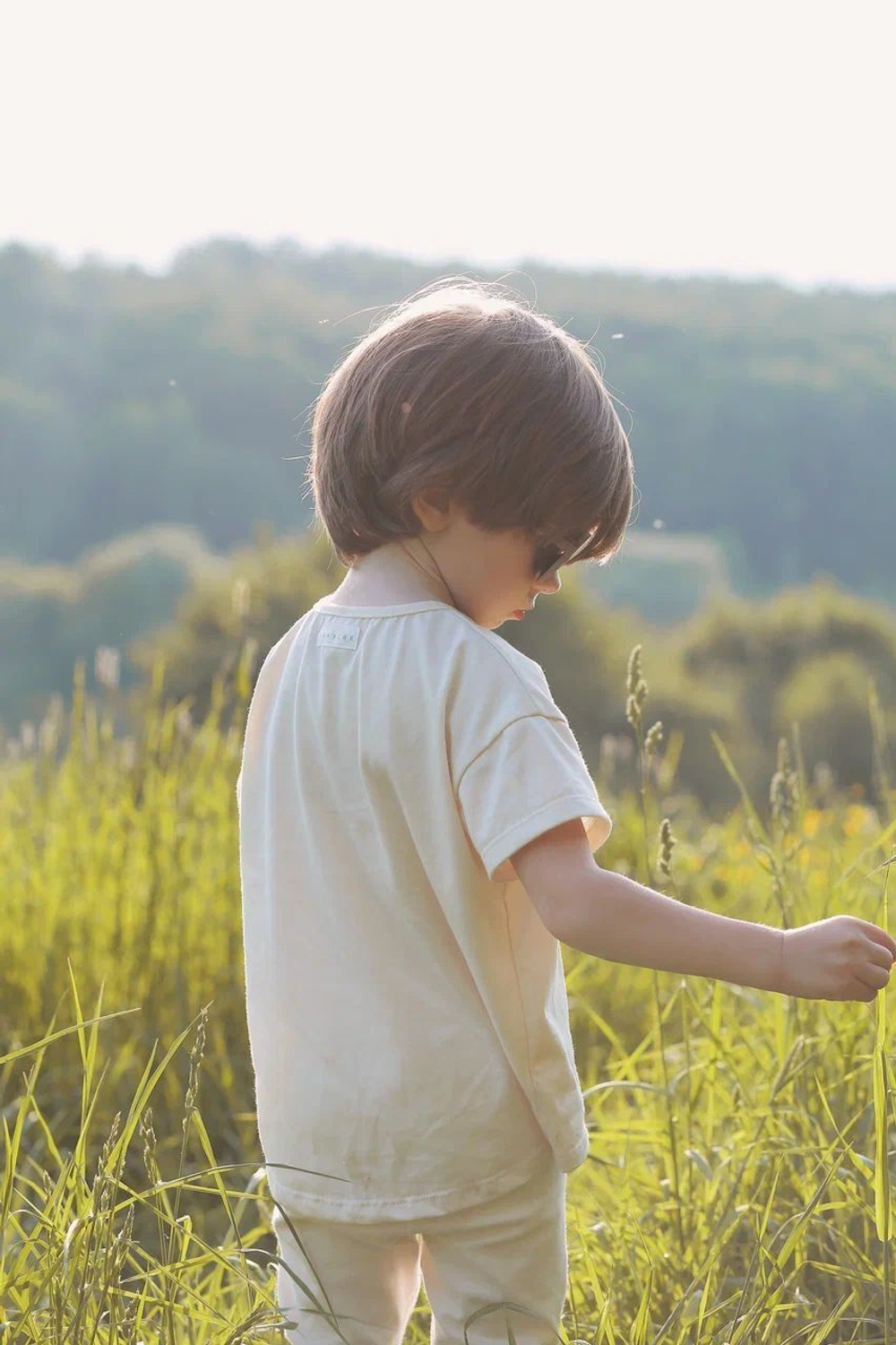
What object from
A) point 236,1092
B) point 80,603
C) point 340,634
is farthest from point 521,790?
point 80,603

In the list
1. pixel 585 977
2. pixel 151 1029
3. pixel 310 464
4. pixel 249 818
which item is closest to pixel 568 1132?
pixel 249 818

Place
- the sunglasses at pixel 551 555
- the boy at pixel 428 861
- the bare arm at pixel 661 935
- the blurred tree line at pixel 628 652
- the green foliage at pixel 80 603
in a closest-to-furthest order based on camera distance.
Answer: the bare arm at pixel 661 935 < the boy at pixel 428 861 < the sunglasses at pixel 551 555 < the blurred tree line at pixel 628 652 < the green foliage at pixel 80 603

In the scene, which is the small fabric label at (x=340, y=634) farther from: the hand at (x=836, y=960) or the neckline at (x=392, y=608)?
the hand at (x=836, y=960)

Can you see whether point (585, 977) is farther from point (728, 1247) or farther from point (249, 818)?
point (249, 818)

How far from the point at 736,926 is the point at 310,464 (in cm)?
63

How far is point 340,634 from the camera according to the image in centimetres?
115

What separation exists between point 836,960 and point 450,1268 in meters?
0.45

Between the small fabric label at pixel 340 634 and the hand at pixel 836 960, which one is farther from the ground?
the small fabric label at pixel 340 634

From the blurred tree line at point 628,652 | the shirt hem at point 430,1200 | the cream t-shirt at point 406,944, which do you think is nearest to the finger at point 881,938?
the cream t-shirt at point 406,944

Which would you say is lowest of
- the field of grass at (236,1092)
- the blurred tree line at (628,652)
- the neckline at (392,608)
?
the blurred tree line at (628,652)

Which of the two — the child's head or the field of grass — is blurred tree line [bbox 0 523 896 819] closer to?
the field of grass

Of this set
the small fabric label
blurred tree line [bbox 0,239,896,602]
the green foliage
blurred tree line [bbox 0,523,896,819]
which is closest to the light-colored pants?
the small fabric label

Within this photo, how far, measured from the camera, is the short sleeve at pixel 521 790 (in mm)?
973

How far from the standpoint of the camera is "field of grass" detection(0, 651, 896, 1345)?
1.15 m
